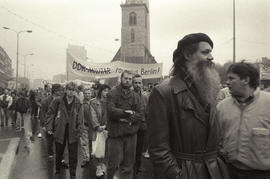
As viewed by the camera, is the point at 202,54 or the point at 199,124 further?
the point at 202,54

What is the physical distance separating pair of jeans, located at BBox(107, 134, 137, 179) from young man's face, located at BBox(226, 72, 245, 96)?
2.26 metres

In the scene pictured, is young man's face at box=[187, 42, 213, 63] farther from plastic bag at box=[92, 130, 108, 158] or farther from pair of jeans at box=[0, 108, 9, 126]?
pair of jeans at box=[0, 108, 9, 126]

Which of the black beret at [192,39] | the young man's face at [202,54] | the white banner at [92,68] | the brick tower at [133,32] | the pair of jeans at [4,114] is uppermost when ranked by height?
the brick tower at [133,32]

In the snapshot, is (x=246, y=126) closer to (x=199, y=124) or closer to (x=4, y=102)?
(x=199, y=124)

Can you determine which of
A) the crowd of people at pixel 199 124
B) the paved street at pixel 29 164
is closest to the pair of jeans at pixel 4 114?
the paved street at pixel 29 164

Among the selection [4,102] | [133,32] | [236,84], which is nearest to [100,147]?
[236,84]

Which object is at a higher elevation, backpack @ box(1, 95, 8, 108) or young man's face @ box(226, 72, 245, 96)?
young man's face @ box(226, 72, 245, 96)

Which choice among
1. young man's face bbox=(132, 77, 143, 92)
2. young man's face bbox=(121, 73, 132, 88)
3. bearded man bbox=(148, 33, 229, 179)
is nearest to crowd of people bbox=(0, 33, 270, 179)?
bearded man bbox=(148, 33, 229, 179)

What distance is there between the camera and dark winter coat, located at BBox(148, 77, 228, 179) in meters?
2.53

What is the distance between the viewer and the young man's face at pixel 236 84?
3.45m

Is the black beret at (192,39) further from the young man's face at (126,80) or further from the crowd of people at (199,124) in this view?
the young man's face at (126,80)

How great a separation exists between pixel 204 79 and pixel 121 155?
2867 millimetres

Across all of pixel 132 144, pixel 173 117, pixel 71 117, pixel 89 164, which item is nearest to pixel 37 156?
pixel 89 164

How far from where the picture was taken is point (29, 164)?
8000mm
